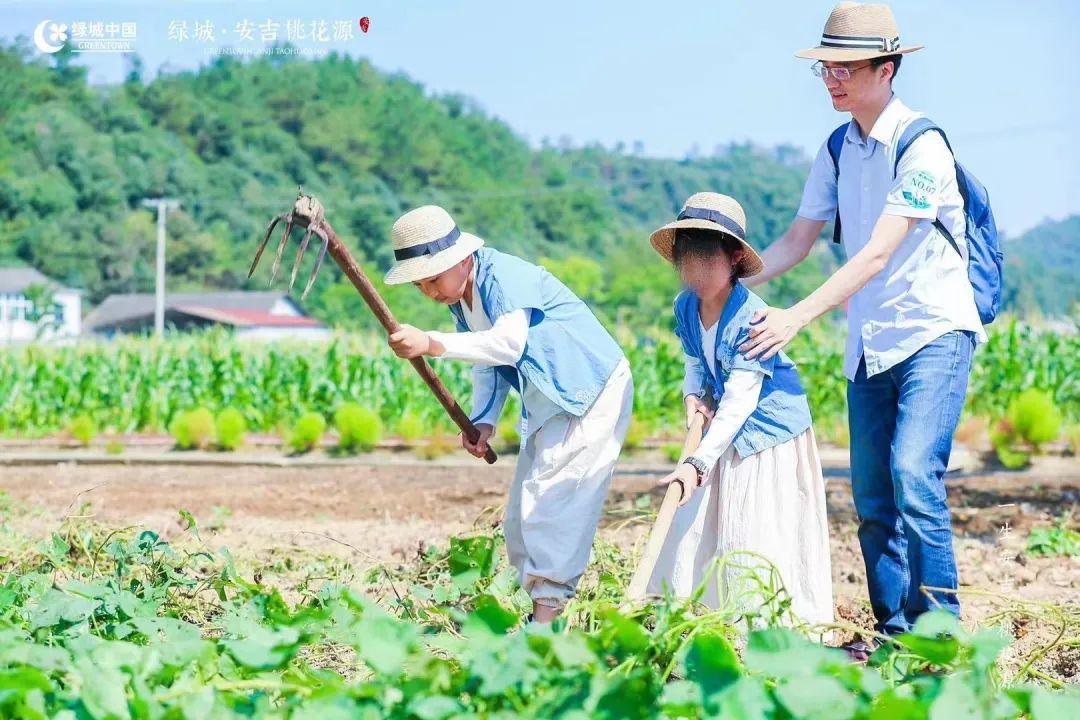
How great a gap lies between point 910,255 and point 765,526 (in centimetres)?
85

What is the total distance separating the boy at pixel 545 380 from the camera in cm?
350

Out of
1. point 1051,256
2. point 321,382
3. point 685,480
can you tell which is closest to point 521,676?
point 685,480

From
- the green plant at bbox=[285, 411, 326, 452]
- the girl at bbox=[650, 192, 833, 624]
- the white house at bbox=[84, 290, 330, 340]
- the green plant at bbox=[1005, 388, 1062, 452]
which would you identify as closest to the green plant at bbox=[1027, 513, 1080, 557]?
the girl at bbox=[650, 192, 833, 624]

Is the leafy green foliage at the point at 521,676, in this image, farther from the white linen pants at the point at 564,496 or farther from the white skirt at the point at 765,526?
the white linen pants at the point at 564,496

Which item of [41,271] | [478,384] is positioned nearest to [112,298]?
[41,271]

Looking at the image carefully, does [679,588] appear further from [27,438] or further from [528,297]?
[27,438]

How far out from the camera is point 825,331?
13.9 metres

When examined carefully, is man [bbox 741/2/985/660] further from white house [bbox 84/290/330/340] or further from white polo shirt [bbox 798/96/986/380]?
white house [bbox 84/290/330/340]

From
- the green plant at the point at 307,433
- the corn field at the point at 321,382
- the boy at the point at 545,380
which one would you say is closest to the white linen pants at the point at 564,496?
the boy at the point at 545,380

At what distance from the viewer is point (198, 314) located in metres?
52.9

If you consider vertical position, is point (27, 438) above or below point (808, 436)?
below

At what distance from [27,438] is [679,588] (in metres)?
10.6

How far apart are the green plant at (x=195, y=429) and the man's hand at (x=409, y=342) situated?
7.96m

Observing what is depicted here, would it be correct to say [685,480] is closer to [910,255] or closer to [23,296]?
[910,255]
